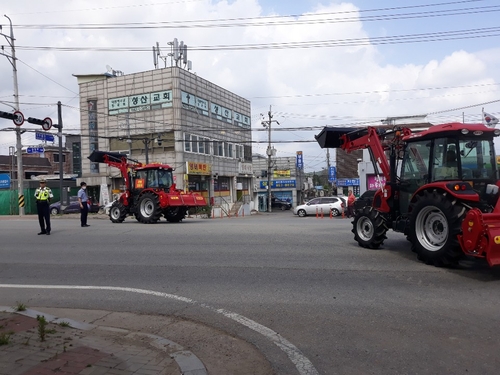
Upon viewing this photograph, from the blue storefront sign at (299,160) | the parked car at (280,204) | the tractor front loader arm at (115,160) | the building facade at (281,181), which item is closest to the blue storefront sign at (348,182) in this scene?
the building facade at (281,181)

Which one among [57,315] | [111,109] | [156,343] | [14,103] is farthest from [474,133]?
[111,109]

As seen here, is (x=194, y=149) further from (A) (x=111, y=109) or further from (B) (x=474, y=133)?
(B) (x=474, y=133)

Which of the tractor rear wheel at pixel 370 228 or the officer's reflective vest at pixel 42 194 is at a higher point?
the officer's reflective vest at pixel 42 194

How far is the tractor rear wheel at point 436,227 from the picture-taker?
8133 millimetres

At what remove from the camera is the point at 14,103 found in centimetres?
3266

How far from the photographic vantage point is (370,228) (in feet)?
35.4

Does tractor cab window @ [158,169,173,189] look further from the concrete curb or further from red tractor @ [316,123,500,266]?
the concrete curb

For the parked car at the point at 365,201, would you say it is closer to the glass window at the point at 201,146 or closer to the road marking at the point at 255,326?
the road marking at the point at 255,326

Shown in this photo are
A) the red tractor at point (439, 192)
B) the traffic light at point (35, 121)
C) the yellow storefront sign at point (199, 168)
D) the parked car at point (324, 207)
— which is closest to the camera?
the red tractor at point (439, 192)

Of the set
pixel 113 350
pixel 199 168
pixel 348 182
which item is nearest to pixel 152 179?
pixel 113 350

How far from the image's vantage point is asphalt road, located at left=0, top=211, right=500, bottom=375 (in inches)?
198

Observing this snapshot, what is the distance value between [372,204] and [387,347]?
6.40 meters

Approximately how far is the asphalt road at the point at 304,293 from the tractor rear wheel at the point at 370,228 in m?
0.32

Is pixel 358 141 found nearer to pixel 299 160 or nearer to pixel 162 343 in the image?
pixel 162 343
